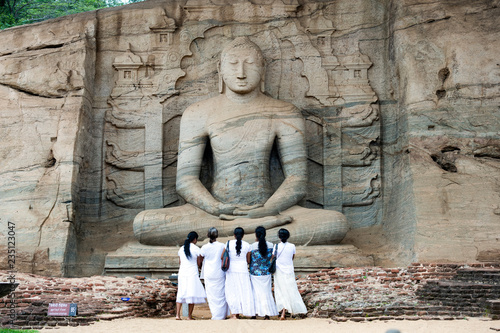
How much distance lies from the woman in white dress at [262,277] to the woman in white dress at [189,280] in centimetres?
58

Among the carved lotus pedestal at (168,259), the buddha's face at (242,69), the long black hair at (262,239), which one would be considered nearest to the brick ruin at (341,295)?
the carved lotus pedestal at (168,259)

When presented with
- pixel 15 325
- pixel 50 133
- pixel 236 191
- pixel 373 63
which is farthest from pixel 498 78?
pixel 15 325

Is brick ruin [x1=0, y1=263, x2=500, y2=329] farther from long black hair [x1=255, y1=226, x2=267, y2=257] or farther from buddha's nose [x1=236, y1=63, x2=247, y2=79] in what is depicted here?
buddha's nose [x1=236, y1=63, x2=247, y2=79]

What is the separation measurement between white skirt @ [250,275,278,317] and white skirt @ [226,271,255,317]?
5cm

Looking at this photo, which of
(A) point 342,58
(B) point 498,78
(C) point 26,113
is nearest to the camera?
(B) point 498,78

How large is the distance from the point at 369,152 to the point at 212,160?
2.40 meters

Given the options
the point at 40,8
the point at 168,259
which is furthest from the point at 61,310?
the point at 40,8

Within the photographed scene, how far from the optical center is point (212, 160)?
12859mm

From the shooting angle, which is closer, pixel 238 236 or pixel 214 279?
pixel 238 236

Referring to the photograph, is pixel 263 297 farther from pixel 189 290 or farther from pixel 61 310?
pixel 61 310

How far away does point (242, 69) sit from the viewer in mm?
12414

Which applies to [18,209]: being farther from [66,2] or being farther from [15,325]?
[66,2]

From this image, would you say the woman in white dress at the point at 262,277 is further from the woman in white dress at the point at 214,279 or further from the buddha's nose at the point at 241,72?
the buddha's nose at the point at 241,72

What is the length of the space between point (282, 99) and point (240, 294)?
502 cm
